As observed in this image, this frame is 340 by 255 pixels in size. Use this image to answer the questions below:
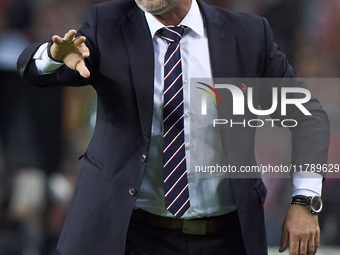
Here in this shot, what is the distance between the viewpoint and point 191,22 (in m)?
1.91

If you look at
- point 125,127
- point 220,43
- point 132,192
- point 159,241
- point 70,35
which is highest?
point 70,35

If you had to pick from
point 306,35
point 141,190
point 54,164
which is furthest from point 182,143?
point 306,35

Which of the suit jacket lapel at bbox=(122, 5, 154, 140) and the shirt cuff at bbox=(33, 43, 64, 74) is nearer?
the shirt cuff at bbox=(33, 43, 64, 74)

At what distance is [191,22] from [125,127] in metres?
0.44

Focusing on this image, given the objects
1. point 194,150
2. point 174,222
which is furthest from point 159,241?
point 194,150

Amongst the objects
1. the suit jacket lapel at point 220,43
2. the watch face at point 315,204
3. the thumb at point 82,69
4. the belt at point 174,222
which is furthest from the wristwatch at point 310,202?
the thumb at point 82,69

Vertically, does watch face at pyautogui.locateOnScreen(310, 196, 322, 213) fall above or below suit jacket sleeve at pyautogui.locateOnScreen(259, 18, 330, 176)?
below

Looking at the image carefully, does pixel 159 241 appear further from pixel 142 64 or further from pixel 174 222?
pixel 142 64

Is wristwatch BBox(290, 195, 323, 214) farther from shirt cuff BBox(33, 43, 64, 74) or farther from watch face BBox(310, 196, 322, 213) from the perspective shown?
shirt cuff BBox(33, 43, 64, 74)

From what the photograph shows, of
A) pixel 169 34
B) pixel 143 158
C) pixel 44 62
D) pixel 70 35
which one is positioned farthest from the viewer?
pixel 169 34

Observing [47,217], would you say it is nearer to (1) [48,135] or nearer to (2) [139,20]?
(1) [48,135]

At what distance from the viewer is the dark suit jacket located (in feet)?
5.81

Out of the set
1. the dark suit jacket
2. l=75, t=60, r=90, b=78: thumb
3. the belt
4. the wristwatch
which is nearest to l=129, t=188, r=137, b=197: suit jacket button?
the dark suit jacket

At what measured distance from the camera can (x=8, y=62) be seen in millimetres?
3275
